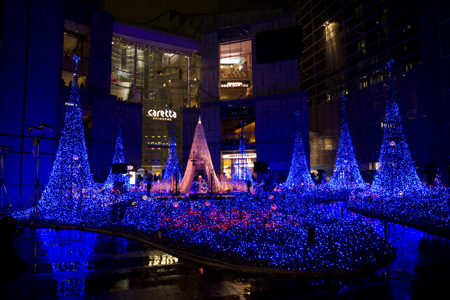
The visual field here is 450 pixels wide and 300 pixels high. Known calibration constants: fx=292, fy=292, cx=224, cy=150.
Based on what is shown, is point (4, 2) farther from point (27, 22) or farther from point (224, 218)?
point (224, 218)

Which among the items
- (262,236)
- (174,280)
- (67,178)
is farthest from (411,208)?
(67,178)

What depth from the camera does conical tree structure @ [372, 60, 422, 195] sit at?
51.9 ft

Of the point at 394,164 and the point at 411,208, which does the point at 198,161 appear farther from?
the point at 411,208

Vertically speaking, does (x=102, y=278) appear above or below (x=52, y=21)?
below

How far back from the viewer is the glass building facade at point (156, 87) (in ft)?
128

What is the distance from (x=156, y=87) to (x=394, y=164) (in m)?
33.7

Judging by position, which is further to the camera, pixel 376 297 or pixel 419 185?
pixel 419 185

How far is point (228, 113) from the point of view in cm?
3578

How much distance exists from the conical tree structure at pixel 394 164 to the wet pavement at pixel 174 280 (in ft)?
28.5

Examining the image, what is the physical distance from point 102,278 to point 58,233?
5482 mm

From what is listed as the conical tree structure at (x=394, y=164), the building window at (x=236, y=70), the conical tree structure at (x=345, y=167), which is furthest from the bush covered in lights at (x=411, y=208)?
the building window at (x=236, y=70)

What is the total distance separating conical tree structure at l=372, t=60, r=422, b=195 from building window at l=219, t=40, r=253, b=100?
23.8 meters

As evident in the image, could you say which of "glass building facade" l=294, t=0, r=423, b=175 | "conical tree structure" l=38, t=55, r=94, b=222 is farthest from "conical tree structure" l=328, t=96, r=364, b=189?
"conical tree structure" l=38, t=55, r=94, b=222

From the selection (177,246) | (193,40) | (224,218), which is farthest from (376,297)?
(193,40)
